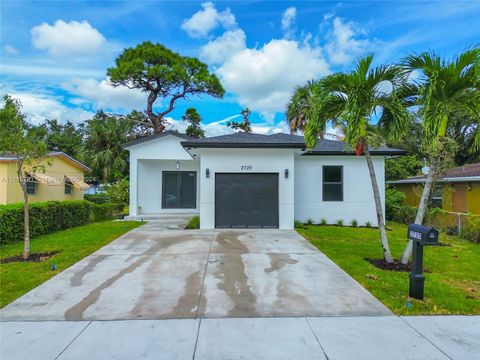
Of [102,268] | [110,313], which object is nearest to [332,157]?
[102,268]

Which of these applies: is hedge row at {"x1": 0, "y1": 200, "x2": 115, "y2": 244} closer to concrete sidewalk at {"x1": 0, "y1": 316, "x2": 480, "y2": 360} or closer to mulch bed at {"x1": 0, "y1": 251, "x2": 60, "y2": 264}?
mulch bed at {"x1": 0, "y1": 251, "x2": 60, "y2": 264}

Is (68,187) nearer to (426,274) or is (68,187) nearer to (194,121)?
(194,121)

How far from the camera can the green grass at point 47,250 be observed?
555 centimetres

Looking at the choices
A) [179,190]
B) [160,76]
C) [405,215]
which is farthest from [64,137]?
[405,215]

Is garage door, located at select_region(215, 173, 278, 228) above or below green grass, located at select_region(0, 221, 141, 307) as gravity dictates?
above

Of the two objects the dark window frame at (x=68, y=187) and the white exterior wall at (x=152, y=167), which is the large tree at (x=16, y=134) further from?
the dark window frame at (x=68, y=187)

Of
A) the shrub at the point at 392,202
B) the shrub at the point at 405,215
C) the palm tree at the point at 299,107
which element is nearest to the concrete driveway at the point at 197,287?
the shrub at the point at 405,215

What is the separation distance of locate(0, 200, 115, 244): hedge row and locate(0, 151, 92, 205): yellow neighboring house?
1.92 metres

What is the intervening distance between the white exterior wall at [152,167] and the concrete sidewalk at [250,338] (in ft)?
39.2

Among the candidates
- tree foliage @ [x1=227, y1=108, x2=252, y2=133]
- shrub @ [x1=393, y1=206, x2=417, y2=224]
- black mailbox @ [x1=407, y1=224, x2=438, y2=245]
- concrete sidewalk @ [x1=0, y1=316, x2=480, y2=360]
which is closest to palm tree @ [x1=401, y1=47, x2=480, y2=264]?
black mailbox @ [x1=407, y1=224, x2=438, y2=245]

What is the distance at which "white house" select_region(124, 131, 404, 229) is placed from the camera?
11.9m

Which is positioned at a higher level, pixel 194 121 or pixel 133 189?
pixel 194 121

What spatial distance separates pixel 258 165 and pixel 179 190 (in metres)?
6.61

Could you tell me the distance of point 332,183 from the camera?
1423cm
